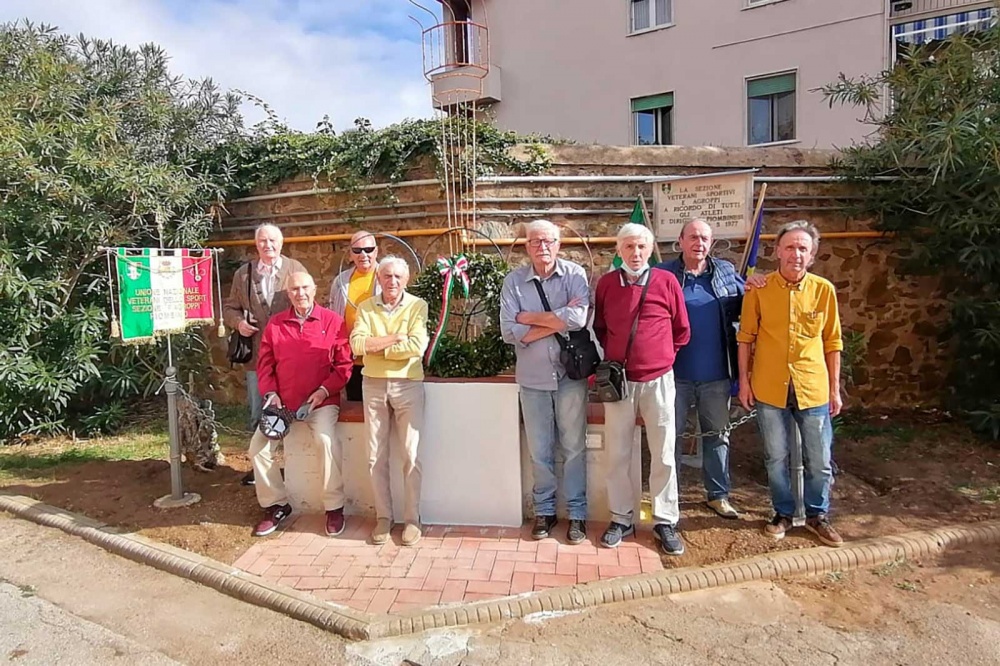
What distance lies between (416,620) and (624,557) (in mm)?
1206

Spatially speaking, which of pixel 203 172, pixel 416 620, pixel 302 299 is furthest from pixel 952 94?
pixel 203 172

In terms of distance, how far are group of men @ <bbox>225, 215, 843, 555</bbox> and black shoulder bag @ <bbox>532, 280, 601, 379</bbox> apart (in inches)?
1.3

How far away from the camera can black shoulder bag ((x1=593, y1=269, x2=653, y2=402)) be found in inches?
143

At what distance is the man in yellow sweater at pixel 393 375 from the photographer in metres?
3.85

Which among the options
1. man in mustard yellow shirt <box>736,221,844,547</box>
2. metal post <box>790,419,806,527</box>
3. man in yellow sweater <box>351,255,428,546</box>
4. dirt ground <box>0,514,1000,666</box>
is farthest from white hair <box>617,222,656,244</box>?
dirt ground <box>0,514,1000,666</box>

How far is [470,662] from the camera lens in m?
2.88

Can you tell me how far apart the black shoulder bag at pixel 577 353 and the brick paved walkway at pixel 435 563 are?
1001mm

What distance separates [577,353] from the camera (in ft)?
12.1

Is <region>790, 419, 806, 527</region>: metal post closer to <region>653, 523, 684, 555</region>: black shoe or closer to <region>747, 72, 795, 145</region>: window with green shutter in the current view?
<region>653, 523, 684, 555</region>: black shoe

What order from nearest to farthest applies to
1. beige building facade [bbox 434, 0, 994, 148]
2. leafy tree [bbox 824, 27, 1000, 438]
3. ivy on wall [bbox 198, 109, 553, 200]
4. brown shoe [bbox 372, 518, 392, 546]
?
brown shoe [bbox 372, 518, 392, 546], leafy tree [bbox 824, 27, 1000, 438], ivy on wall [bbox 198, 109, 553, 200], beige building facade [bbox 434, 0, 994, 148]

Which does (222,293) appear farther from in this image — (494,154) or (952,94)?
(952,94)

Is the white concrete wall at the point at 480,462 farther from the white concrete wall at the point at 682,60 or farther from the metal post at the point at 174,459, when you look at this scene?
the white concrete wall at the point at 682,60

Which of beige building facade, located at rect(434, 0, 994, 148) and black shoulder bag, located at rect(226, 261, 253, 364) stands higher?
beige building facade, located at rect(434, 0, 994, 148)

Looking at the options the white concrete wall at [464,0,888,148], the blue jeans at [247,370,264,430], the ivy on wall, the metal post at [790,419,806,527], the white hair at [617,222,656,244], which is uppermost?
the white concrete wall at [464,0,888,148]
